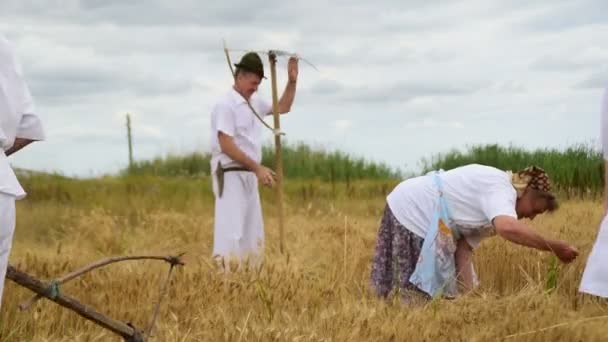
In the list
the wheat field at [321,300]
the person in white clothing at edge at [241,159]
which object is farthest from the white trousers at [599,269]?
the person in white clothing at edge at [241,159]

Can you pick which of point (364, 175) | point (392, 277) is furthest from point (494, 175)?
point (364, 175)

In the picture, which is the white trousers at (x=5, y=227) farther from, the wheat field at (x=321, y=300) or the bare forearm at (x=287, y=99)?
the bare forearm at (x=287, y=99)

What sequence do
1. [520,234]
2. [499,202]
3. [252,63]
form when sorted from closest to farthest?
[520,234] < [499,202] < [252,63]

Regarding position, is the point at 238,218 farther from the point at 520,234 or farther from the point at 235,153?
the point at 520,234

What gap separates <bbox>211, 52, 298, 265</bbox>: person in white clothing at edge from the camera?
6336 mm

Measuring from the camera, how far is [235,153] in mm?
6340

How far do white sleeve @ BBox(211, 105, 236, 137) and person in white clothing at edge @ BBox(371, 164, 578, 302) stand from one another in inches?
58.3

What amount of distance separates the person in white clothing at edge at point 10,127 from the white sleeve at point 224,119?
2.98 m

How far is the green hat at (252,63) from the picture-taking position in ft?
20.6

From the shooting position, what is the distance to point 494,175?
4758mm

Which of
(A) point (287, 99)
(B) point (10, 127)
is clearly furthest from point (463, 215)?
(B) point (10, 127)

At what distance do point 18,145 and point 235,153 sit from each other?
2982mm

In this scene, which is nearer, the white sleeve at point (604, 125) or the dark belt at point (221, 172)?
the white sleeve at point (604, 125)

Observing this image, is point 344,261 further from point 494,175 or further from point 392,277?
point 494,175
